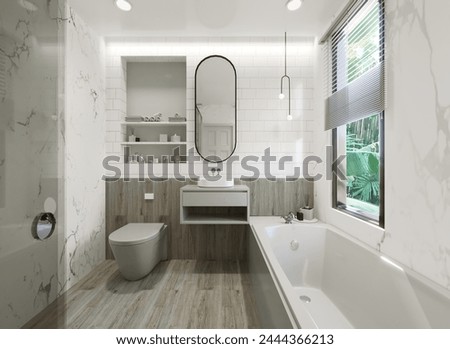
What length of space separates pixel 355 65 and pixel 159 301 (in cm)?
238

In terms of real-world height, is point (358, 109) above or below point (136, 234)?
above

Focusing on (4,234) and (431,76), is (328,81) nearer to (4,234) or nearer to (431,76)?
(431,76)

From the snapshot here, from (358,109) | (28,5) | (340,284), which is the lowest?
(340,284)

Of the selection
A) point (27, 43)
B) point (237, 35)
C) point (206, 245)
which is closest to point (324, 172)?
point (206, 245)

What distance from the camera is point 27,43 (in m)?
0.77

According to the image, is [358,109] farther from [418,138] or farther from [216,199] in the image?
[216,199]

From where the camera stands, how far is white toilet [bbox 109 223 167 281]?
1.79 m

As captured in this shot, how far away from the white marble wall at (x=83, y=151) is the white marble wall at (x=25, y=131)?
79 cm

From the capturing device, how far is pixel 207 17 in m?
2.01

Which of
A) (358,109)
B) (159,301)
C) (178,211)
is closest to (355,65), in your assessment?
(358,109)

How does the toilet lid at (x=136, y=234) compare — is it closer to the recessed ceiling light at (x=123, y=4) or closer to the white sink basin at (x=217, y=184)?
the white sink basin at (x=217, y=184)

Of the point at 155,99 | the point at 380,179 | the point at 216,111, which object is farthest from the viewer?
the point at 155,99

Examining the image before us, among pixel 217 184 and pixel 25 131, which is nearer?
pixel 25 131
